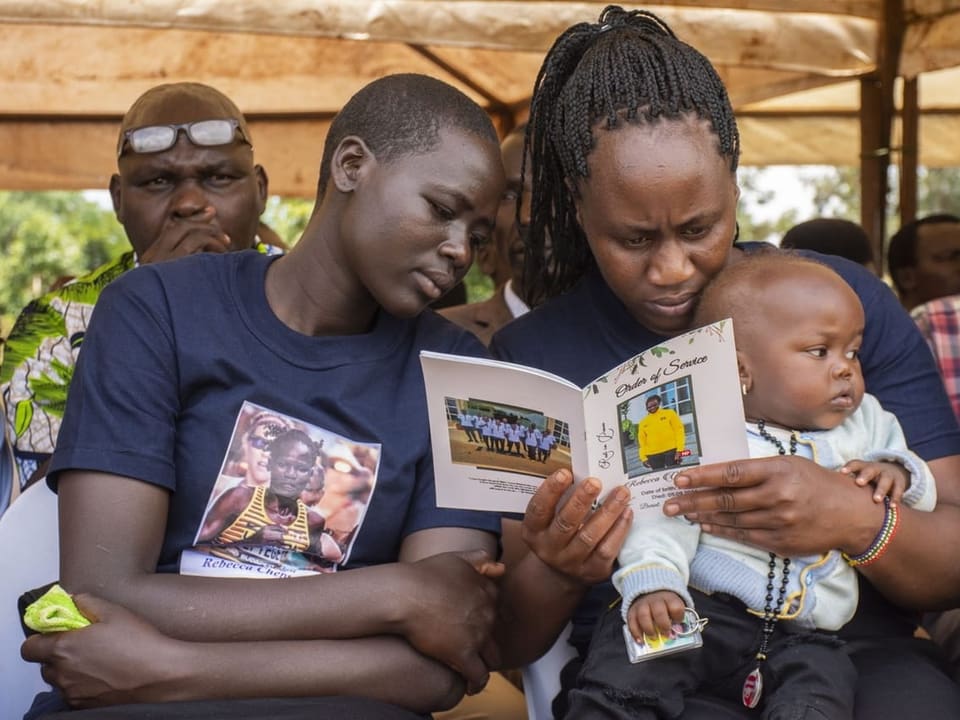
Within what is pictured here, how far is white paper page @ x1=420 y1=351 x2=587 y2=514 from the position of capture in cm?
216

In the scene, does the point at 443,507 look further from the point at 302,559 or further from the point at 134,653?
the point at 134,653

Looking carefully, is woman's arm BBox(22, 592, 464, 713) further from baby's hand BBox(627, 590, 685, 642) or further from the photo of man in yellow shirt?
the photo of man in yellow shirt

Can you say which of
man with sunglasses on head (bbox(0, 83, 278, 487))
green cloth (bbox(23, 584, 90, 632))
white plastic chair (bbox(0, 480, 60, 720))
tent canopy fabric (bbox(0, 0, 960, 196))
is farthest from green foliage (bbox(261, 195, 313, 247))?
green cloth (bbox(23, 584, 90, 632))

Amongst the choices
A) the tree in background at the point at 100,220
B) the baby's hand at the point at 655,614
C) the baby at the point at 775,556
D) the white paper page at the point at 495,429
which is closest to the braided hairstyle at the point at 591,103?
the baby at the point at 775,556

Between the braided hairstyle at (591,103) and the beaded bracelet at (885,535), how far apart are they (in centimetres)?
82

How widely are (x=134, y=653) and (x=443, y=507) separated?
2.14 ft

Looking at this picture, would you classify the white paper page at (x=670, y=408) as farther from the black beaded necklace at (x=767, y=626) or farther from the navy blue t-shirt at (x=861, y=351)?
the navy blue t-shirt at (x=861, y=351)

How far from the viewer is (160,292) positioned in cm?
246

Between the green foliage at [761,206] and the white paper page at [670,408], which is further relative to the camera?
the green foliage at [761,206]

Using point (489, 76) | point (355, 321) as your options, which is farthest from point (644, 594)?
point (489, 76)

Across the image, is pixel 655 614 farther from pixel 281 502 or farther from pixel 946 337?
pixel 946 337

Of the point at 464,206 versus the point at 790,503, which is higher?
the point at 464,206

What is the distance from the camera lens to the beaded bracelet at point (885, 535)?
7.67ft

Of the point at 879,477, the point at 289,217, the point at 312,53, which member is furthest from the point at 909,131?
the point at 289,217
